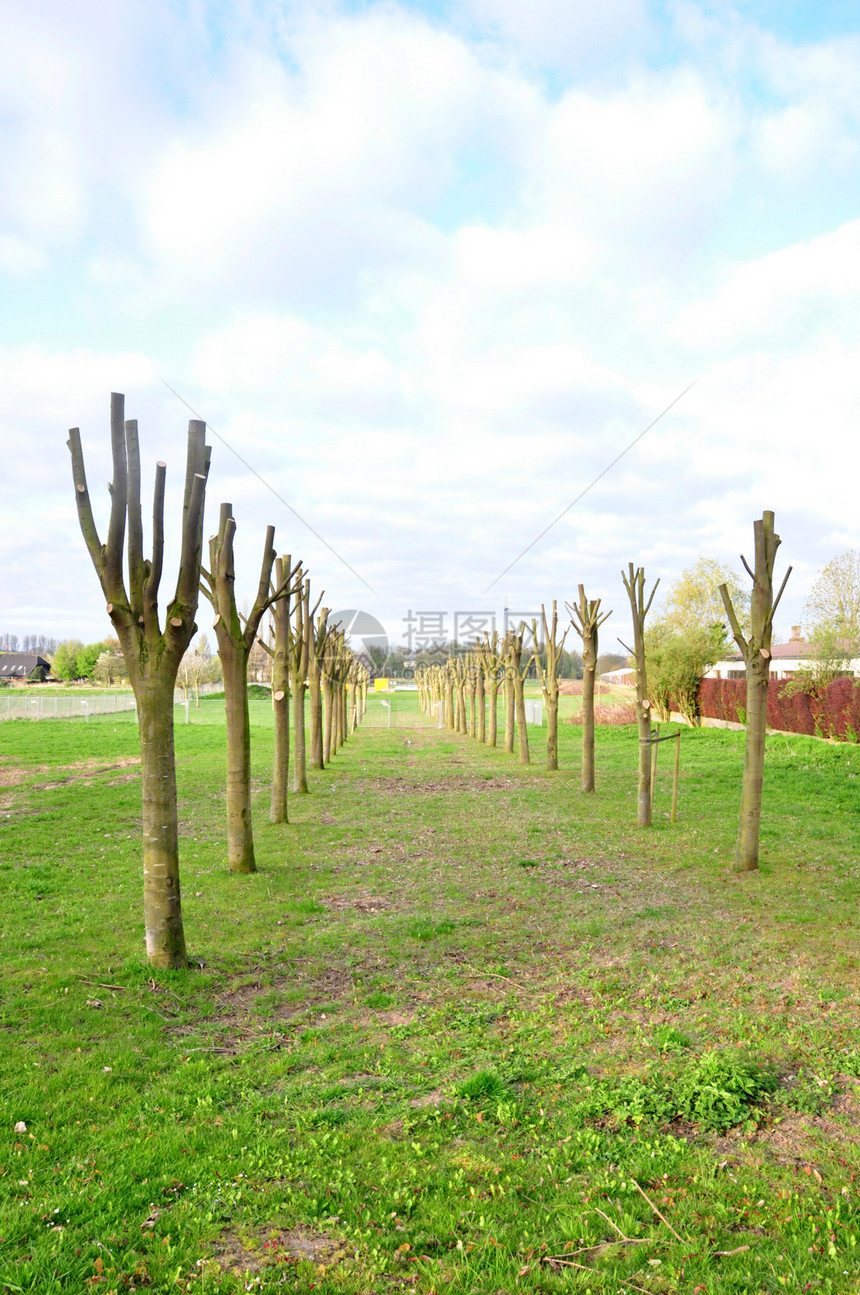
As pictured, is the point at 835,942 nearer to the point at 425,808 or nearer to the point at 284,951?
the point at 284,951

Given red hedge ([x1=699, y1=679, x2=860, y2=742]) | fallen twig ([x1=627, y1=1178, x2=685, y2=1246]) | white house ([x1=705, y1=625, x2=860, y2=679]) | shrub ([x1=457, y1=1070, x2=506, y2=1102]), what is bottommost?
shrub ([x1=457, y1=1070, x2=506, y2=1102])

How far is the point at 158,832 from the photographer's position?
6.44 meters

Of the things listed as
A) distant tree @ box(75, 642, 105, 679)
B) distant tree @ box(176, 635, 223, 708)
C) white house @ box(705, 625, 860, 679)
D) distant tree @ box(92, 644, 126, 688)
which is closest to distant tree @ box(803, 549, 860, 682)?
white house @ box(705, 625, 860, 679)

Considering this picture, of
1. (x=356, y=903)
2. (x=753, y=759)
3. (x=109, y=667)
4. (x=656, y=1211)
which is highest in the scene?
(x=109, y=667)

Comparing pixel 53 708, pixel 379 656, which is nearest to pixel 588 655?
pixel 53 708

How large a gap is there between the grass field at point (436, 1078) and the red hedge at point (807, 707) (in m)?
15.9

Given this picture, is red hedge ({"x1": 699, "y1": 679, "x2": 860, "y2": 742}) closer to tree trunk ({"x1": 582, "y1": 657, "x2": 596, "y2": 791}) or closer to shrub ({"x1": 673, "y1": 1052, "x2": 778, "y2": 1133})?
tree trunk ({"x1": 582, "y1": 657, "x2": 596, "y2": 791})

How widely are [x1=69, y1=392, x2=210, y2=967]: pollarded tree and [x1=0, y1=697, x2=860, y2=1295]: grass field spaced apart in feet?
2.02

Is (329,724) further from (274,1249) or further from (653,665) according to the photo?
(274,1249)

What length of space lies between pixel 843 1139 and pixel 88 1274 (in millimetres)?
3707

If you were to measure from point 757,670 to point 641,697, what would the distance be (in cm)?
389

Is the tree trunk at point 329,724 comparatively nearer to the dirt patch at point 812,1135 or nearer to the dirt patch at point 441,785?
the dirt patch at point 441,785

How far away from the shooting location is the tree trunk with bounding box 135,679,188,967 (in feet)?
21.0

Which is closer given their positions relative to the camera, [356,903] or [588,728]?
[356,903]
